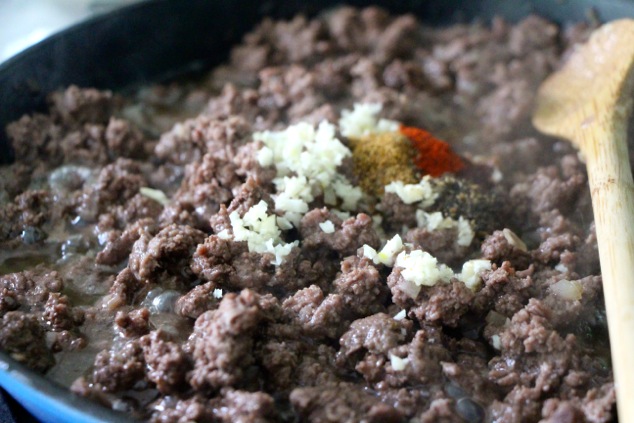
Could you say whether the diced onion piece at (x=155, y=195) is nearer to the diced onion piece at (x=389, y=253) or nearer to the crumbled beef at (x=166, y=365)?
the crumbled beef at (x=166, y=365)

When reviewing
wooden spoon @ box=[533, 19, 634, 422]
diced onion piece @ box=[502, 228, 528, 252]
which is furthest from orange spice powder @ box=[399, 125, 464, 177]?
wooden spoon @ box=[533, 19, 634, 422]

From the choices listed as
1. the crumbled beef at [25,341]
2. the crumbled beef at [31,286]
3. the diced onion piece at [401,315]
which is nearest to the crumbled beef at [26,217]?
the crumbled beef at [31,286]

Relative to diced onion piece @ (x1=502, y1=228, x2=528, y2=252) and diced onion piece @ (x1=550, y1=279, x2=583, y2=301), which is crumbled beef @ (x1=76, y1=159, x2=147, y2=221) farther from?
diced onion piece @ (x1=550, y1=279, x2=583, y2=301)

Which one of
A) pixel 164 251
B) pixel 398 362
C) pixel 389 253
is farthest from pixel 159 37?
pixel 398 362

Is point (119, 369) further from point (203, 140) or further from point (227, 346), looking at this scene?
point (203, 140)

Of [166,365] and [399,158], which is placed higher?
[166,365]
